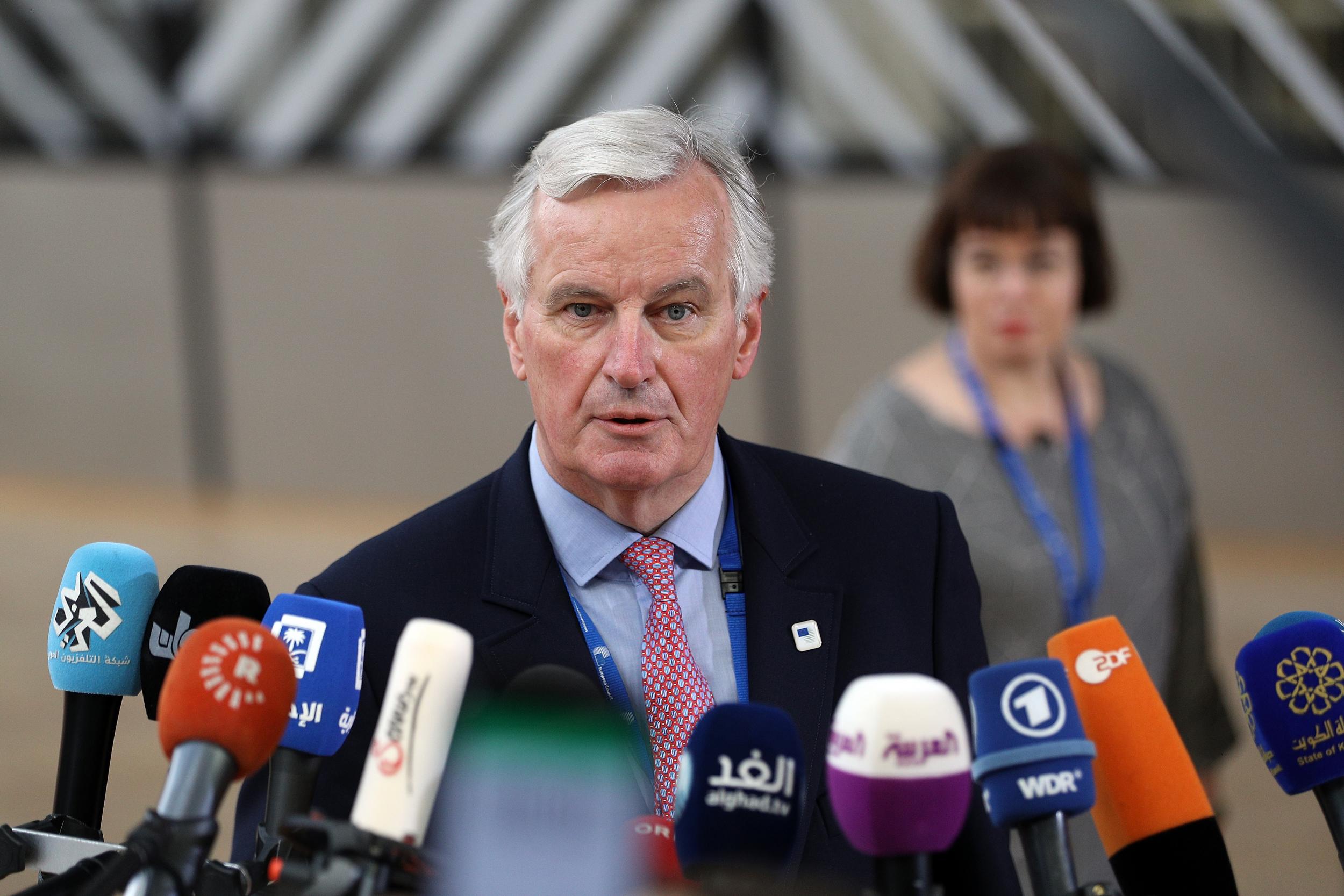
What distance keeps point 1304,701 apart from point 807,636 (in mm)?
473

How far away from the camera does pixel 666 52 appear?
7516 mm

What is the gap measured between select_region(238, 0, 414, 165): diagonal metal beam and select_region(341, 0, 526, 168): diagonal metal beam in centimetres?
16

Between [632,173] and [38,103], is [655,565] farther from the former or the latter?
[38,103]

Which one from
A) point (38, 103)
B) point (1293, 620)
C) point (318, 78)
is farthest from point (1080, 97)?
point (1293, 620)

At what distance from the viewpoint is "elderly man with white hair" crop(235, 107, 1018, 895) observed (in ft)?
5.00

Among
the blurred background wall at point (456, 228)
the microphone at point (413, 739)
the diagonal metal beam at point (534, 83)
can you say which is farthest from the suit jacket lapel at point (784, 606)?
the diagonal metal beam at point (534, 83)

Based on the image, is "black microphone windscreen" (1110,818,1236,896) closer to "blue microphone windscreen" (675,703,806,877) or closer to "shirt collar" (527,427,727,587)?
"blue microphone windscreen" (675,703,806,877)

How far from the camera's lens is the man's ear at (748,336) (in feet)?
5.61

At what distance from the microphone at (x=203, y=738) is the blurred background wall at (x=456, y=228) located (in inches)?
198

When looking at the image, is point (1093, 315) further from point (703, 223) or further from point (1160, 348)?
point (1160, 348)

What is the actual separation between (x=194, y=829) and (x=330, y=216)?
700 centimetres

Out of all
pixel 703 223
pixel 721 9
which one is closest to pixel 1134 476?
pixel 703 223

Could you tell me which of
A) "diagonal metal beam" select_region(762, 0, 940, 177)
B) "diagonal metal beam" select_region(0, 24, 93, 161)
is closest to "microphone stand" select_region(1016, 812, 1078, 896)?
"diagonal metal beam" select_region(762, 0, 940, 177)

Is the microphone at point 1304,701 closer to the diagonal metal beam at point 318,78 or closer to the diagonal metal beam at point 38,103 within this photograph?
the diagonal metal beam at point 318,78
